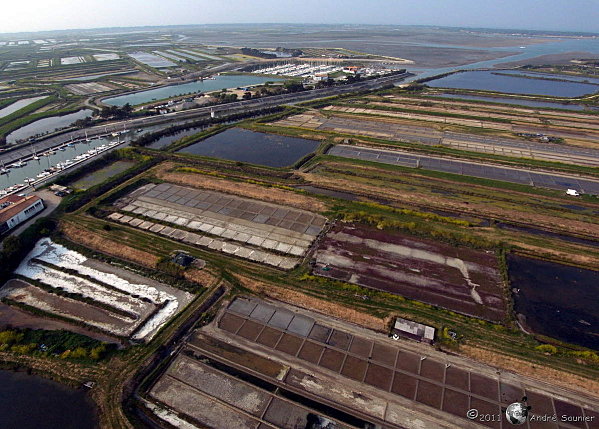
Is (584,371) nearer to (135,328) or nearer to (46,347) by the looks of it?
(135,328)

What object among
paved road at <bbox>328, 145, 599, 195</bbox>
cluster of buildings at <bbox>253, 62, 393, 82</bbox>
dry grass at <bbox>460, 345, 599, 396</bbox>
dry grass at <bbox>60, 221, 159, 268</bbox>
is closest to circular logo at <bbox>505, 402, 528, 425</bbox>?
dry grass at <bbox>460, 345, 599, 396</bbox>

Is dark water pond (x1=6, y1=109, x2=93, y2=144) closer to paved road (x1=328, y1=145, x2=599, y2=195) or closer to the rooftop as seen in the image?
the rooftop

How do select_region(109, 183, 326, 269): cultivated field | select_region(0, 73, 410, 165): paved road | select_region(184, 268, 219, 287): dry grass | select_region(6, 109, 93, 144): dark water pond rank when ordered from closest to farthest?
select_region(184, 268, 219, 287): dry grass, select_region(109, 183, 326, 269): cultivated field, select_region(0, 73, 410, 165): paved road, select_region(6, 109, 93, 144): dark water pond

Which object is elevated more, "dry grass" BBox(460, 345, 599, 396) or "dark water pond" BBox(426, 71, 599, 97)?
"dark water pond" BBox(426, 71, 599, 97)

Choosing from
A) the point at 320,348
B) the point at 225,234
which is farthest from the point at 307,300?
the point at 225,234

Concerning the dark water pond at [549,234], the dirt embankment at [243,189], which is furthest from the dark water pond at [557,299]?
the dirt embankment at [243,189]

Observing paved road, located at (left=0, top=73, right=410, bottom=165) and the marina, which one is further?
paved road, located at (left=0, top=73, right=410, bottom=165)

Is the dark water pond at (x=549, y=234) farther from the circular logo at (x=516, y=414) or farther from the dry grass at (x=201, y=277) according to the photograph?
the dry grass at (x=201, y=277)
